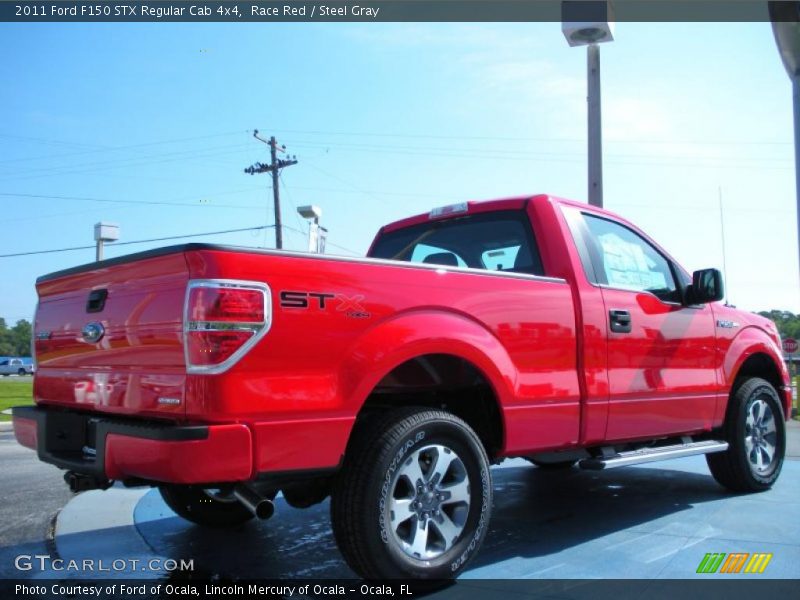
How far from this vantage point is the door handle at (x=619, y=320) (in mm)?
4453

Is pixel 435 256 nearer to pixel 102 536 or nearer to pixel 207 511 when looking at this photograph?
pixel 207 511

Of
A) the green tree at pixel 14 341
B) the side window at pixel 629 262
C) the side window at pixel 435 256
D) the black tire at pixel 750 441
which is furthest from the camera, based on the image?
the green tree at pixel 14 341

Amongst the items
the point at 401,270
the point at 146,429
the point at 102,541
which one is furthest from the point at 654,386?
the point at 102,541

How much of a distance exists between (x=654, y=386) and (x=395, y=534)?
7.52ft

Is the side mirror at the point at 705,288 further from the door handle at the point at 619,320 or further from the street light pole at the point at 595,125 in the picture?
the street light pole at the point at 595,125

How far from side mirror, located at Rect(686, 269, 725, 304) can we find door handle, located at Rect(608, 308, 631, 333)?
810 mm

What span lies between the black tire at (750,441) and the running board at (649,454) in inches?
11.5

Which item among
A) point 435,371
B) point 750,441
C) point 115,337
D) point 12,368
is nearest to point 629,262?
point 750,441

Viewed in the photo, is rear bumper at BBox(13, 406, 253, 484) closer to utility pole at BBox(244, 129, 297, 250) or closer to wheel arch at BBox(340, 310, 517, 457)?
wheel arch at BBox(340, 310, 517, 457)

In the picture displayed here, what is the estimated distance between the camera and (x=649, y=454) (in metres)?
4.62

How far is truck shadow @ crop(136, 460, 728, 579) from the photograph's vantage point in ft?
12.7

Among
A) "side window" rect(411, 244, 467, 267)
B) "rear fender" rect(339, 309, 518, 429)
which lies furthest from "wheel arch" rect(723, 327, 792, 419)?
"rear fender" rect(339, 309, 518, 429)

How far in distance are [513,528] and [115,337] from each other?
2.72m

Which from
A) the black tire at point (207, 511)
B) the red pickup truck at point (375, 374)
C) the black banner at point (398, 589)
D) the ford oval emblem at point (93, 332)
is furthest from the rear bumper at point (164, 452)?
the black tire at point (207, 511)
